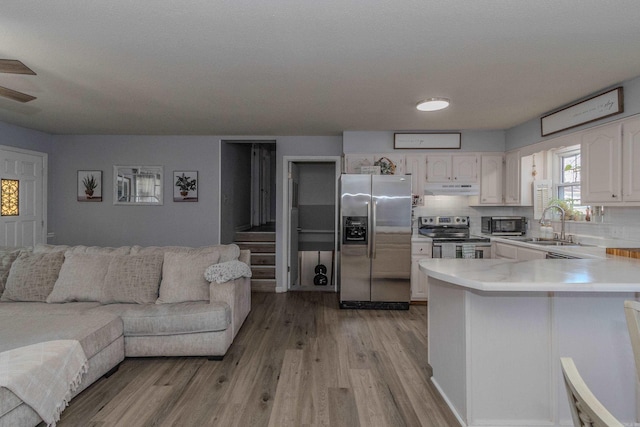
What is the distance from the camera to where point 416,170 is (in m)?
4.79

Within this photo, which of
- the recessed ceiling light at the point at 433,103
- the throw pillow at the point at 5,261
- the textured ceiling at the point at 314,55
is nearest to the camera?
A: the textured ceiling at the point at 314,55

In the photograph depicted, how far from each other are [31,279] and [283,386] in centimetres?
252

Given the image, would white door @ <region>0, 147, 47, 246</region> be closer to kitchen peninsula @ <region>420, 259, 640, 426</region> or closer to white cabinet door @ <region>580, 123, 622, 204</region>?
kitchen peninsula @ <region>420, 259, 640, 426</region>

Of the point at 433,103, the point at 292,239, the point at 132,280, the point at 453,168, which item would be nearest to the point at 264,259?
the point at 292,239

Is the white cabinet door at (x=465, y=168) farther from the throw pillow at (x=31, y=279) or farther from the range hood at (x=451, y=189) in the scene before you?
the throw pillow at (x=31, y=279)

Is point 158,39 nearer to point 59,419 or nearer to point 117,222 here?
point 59,419

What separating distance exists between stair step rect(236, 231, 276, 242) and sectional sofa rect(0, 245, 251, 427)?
6.81ft

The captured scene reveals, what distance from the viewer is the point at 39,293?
120 inches

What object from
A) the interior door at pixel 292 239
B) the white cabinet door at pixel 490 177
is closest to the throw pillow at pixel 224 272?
the interior door at pixel 292 239

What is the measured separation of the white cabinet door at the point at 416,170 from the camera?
479 cm

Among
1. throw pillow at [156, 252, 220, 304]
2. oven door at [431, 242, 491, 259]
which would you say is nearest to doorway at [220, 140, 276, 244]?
throw pillow at [156, 252, 220, 304]

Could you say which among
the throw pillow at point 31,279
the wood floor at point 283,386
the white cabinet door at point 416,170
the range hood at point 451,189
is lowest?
the wood floor at point 283,386

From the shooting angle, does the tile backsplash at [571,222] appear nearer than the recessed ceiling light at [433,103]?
Yes

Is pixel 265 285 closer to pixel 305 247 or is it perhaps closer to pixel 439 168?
pixel 305 247
